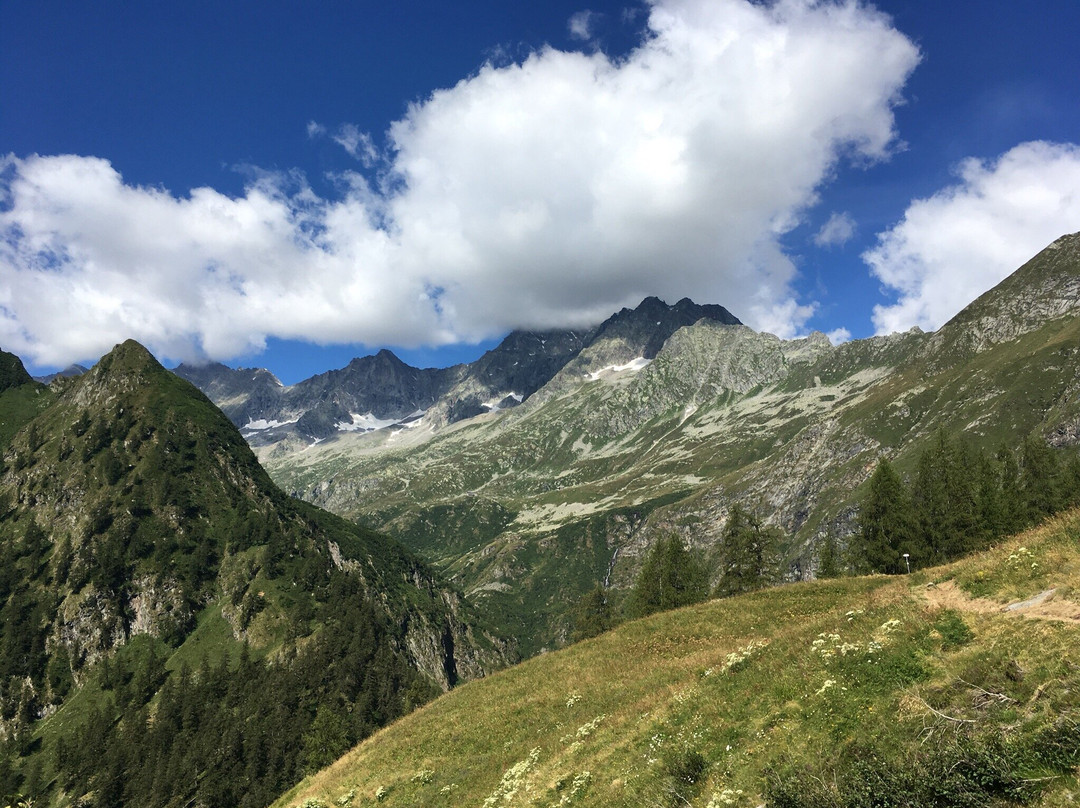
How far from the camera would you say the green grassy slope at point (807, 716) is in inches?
433

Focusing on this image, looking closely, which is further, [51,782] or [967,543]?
[51,782]

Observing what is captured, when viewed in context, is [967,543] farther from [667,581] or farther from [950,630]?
[950,630]

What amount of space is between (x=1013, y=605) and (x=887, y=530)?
5270 cm

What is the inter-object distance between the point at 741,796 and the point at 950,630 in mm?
10272

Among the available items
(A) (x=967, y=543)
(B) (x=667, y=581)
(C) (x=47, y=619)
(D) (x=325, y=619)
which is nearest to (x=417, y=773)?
(B) (x=667, y=581)

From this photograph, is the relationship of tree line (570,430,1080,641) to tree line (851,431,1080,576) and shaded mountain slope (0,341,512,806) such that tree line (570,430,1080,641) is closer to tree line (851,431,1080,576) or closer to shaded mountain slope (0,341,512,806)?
tree line (851,431,1080,576)

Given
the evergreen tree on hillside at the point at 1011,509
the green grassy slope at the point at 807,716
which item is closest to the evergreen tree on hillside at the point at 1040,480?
the evergreen tree on hillside at the point at 1011,509

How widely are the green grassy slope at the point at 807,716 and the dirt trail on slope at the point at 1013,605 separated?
0.31ft

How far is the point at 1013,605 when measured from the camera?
18734mm

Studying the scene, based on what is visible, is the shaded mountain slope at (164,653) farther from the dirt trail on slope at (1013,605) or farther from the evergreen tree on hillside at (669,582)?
the dirt trail on slope at (1013,605)

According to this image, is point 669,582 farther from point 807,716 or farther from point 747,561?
point 807,716

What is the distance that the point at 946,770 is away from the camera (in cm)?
1035

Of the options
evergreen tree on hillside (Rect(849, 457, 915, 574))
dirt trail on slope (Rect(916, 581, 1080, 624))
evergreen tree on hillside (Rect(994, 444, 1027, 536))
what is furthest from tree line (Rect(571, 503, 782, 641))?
dirt trail on slope (Rect(916, 581, 1080, 624))

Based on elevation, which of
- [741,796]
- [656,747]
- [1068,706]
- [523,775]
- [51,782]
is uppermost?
[1068,706]
